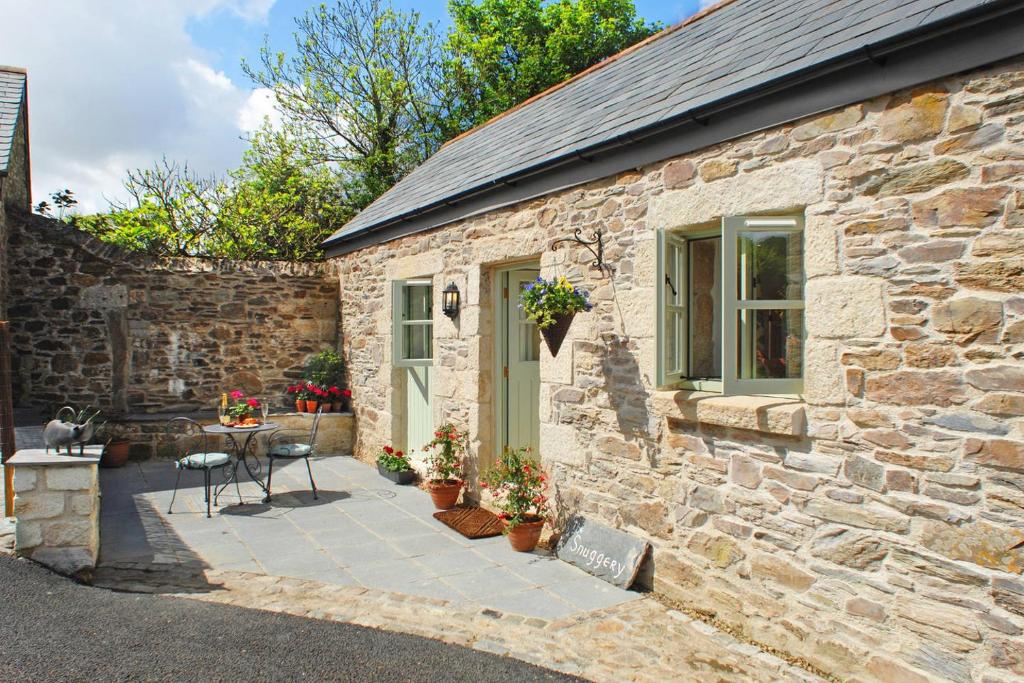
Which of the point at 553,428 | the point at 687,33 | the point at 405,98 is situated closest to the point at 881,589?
the point at 553,428

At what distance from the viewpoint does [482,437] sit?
6738 millimetres

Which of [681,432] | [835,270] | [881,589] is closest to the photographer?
[881,589]

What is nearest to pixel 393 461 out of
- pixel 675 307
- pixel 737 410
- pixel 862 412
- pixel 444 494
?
pixel 444 494

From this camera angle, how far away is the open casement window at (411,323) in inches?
317

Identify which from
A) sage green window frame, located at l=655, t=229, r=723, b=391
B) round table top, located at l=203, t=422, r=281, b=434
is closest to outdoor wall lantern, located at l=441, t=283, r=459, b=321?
round table top, located at l=203, t=422, r=281, b=434

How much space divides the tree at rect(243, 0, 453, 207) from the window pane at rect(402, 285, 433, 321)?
37.3ft

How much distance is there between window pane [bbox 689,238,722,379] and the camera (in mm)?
4762

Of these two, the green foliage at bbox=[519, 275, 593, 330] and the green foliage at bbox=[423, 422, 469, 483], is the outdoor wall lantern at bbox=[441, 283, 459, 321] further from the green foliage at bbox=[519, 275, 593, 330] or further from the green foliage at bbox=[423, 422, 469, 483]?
the green foliage at bbox=[519, 275, 593, 330]

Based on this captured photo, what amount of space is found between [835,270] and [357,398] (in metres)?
7.22

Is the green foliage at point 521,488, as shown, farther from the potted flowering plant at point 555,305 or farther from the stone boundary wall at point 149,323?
the stone boundary wall at point 149,323

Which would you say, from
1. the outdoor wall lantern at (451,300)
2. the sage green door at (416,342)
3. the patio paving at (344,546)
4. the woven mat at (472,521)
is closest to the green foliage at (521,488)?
the woven mat at (472,521)

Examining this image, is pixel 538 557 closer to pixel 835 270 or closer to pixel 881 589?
pixel 881 589

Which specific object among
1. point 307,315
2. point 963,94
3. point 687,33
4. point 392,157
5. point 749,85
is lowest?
point 307,315

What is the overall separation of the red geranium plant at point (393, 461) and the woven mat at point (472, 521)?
146 cm
